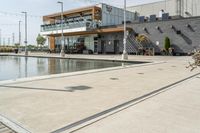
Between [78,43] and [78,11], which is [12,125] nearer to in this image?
[78,43]

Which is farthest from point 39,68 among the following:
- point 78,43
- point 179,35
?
point 78,43

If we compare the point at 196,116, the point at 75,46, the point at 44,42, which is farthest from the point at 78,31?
the point at 196,116

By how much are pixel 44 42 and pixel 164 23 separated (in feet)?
154

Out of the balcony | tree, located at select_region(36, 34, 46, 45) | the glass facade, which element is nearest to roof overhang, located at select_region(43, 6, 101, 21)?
the balcony

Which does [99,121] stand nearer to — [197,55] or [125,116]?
[125,116]

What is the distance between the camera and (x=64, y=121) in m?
4.78

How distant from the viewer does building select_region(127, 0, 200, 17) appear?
1818 inches

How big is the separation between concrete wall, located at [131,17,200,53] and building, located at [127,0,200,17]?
1513cm

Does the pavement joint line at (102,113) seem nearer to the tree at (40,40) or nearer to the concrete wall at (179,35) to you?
the concrete wall at (179,35)

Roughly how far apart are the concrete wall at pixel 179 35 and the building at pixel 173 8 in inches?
596

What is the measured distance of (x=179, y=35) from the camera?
32.4 meters

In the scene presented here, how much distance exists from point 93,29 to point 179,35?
47.0 feet

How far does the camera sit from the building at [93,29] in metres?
39.7

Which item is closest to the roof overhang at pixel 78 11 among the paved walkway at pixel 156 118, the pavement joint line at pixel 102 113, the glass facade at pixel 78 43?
the glass facade at pixel 78 43
